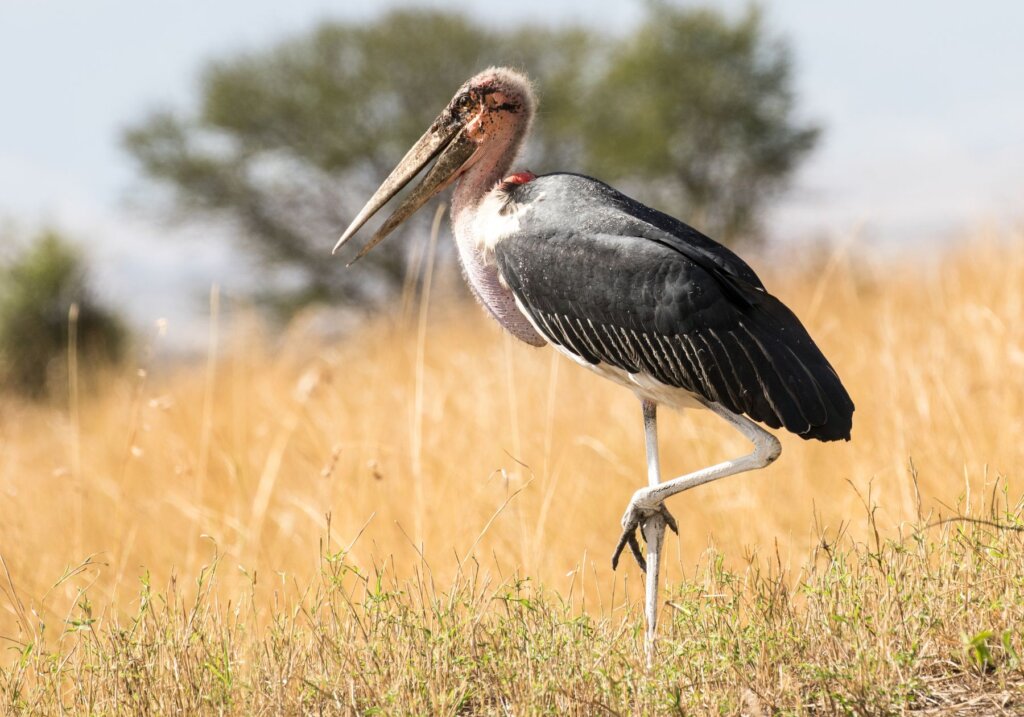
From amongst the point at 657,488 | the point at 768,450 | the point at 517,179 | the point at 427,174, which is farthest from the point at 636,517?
the point at 427,174

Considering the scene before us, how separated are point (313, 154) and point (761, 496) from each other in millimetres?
17507

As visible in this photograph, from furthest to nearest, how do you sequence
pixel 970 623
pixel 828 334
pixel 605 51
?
pixel 605 51
pixel 828 334
pixel 970 623

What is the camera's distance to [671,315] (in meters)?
4.00

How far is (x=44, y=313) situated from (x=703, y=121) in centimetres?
1313

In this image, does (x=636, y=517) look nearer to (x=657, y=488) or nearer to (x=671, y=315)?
(x=657, y=488)

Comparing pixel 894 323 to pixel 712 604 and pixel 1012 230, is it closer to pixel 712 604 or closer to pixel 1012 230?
pixel 1012 230

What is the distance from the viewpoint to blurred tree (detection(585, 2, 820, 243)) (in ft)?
78.3

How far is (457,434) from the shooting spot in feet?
24.8

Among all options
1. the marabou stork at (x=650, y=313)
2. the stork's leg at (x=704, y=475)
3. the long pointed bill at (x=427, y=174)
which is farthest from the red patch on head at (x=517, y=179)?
the stork's leg at (x=704, y=475)

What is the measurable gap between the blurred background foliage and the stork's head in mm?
18229

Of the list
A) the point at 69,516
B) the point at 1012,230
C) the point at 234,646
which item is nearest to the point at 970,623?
the point at 234,646

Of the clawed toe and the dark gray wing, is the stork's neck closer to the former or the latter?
the dark gray wing

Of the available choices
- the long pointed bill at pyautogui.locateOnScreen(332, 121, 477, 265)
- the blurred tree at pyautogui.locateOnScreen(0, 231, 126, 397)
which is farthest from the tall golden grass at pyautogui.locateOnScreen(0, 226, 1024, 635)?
the blurred tree at pyautogui.locateOnScreen(0, 231, 126, 397)

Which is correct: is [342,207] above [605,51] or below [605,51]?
below
